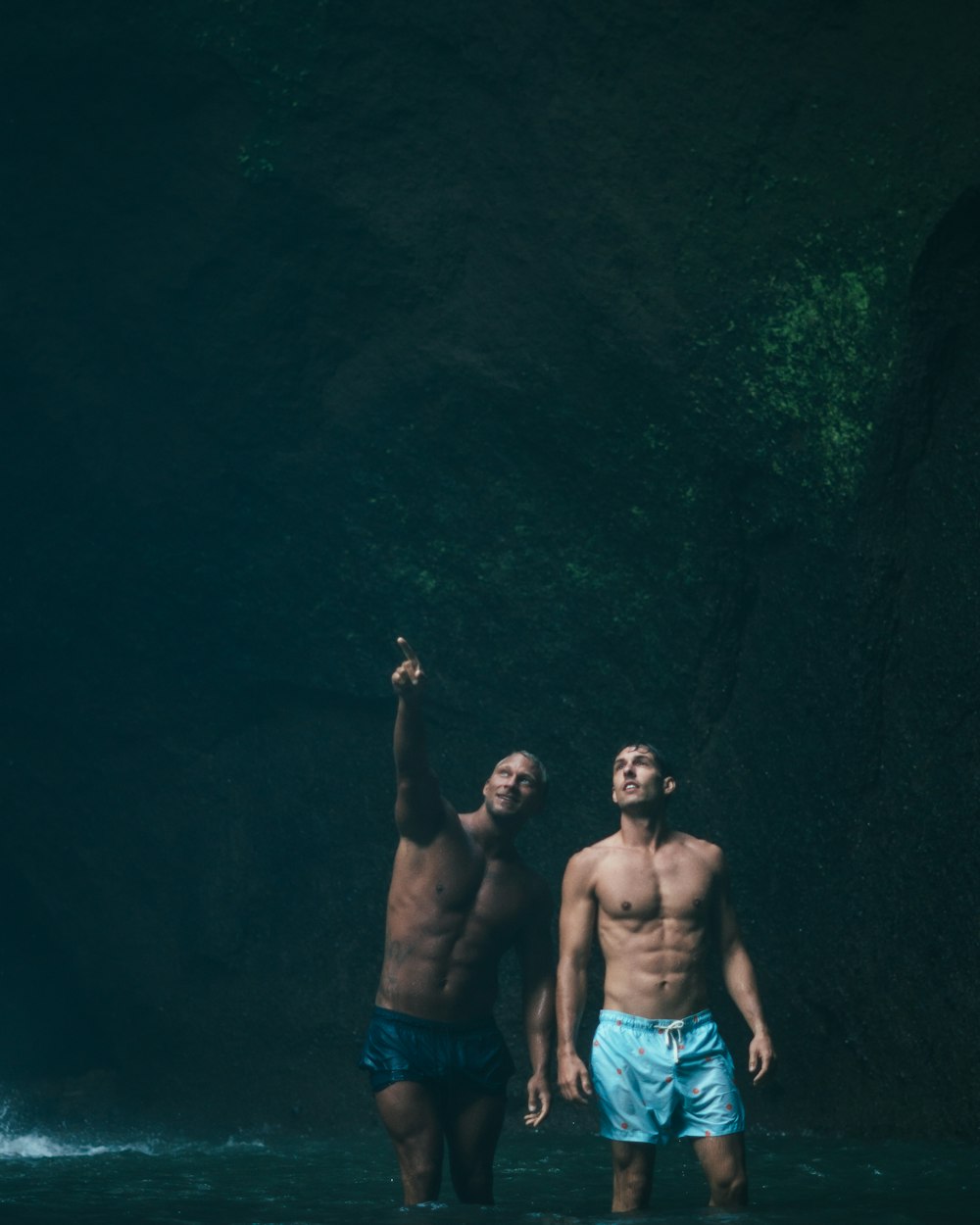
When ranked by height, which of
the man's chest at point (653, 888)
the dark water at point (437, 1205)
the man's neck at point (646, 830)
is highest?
the man's neck at point (646, 830)

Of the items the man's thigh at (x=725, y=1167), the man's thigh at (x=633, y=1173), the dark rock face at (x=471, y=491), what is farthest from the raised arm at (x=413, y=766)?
the dark rock face at (x=471, y=491)

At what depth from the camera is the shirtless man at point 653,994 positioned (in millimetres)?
4465

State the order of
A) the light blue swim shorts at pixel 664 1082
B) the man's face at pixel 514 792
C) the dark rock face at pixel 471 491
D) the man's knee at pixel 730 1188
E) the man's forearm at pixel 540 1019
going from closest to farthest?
the man's knee at pixel 730 1188, the light blue swim shorts at pixel 664 1082, the man's forearm at pixel 540 1019, the man's face at pixel 514 792, the dark rock face at pixel 471 491

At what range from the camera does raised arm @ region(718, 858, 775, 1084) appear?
4.56 meters

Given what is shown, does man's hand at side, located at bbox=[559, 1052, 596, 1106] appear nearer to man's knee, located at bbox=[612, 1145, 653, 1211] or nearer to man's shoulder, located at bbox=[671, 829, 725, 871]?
man's knee, located at bbox=[612, 1145, 653, 1211]

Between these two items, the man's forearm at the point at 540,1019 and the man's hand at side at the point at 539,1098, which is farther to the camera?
the man's forearm at the point at 540,1019

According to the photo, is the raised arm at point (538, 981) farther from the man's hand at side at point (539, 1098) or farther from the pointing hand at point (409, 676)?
the pointing hand at point (409, 676)

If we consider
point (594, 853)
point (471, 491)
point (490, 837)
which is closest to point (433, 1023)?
point (490, 837)

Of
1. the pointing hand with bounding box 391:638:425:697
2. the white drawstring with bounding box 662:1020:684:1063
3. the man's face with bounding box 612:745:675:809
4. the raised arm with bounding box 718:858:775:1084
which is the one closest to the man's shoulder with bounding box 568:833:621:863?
the man's face with bounding box 612:745:675:809

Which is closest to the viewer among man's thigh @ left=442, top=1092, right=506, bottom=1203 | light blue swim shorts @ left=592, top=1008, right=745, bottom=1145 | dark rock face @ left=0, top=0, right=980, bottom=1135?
light blue swim shorts @ left=592, top=1008, right=745, bottom=1145

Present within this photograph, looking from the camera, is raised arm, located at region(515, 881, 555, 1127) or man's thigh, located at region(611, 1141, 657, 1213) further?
raised arm, located at region(515, 881, 555, 1127)

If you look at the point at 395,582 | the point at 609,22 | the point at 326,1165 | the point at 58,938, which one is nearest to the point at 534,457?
the point at 395,582

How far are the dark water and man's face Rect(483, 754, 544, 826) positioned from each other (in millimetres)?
1347

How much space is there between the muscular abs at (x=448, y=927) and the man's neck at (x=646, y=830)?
48 centimetres
